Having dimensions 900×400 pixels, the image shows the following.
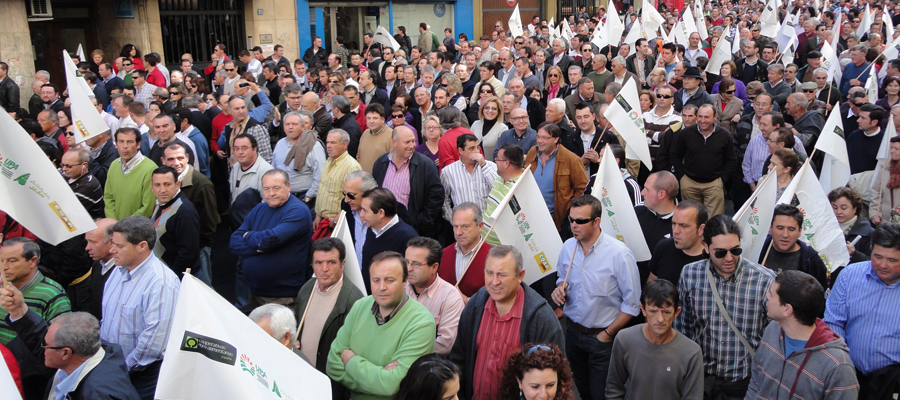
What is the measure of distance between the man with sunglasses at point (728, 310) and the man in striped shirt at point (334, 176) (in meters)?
3.75

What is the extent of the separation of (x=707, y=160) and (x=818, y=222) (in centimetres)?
224

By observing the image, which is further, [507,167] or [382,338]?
[507,167]

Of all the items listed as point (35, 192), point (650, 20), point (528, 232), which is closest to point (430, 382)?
point (528, 232)

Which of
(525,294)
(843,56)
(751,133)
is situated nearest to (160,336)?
(525,294)

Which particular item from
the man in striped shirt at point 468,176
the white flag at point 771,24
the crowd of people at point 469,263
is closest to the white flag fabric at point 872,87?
the crowd of people at point 469,263

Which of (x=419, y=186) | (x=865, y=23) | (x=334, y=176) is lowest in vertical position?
(x=419, y=186)

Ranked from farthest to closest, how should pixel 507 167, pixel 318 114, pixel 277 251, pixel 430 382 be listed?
pixel 318 114 → pixel 507 167 → pixel 277 251 → pixel 430 382

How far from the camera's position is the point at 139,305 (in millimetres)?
4691

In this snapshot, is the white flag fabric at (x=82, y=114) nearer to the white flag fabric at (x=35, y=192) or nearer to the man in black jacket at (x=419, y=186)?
the white flag fabric at (x=35, y=192)

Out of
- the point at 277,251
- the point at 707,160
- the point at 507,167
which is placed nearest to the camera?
the point at 277,251

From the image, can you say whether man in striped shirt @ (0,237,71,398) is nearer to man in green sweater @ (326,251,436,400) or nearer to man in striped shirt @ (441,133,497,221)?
man in green sweater @ (326,251,436,400)

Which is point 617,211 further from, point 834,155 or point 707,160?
point 834,155

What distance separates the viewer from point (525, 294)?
14.2ft

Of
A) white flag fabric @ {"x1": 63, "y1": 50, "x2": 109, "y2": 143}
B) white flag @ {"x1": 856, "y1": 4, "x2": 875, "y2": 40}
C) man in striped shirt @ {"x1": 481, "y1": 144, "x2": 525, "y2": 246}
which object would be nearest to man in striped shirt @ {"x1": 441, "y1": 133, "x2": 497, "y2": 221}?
man in striped shirt @ {"x1": 481, "y1": 144, "x2": 525, "y2": 246}
